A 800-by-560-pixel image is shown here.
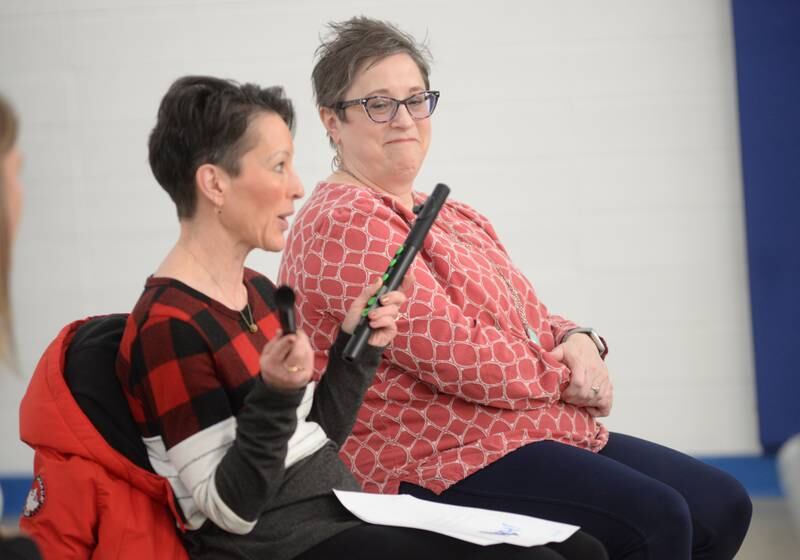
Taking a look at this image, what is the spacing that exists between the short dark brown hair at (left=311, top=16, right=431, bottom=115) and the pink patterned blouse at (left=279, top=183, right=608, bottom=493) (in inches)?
8.3

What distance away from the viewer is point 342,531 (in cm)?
144

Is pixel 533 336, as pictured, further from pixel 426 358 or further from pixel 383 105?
pixel 383 105

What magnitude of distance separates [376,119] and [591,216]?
71.1 inches

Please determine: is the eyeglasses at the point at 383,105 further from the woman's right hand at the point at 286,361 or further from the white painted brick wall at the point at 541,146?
the white painted brick wall at the point at 541,146

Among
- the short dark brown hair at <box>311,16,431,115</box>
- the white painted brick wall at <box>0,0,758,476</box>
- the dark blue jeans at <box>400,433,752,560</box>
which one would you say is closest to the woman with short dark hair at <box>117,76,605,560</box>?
the dark blue jeans at <box>400,433,752,560</box>

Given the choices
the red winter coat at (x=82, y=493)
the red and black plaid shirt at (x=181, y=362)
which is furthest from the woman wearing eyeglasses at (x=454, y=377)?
the red winter coat at (x=82, y=493)

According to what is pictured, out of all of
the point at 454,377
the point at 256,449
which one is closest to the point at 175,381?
the point at 256,449

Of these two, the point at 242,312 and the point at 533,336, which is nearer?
the point at 242,312

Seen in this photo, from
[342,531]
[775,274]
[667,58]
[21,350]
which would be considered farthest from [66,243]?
[342,531]

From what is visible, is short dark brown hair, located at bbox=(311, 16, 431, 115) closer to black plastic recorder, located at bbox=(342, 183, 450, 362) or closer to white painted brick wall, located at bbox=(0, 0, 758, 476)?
black plastic recorder, located at bbox=(342, 183, 450, 362)

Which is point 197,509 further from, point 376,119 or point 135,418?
point 376,119

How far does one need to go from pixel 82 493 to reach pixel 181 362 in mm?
210

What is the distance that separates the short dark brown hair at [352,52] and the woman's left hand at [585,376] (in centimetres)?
56

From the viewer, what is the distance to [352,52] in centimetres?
198
